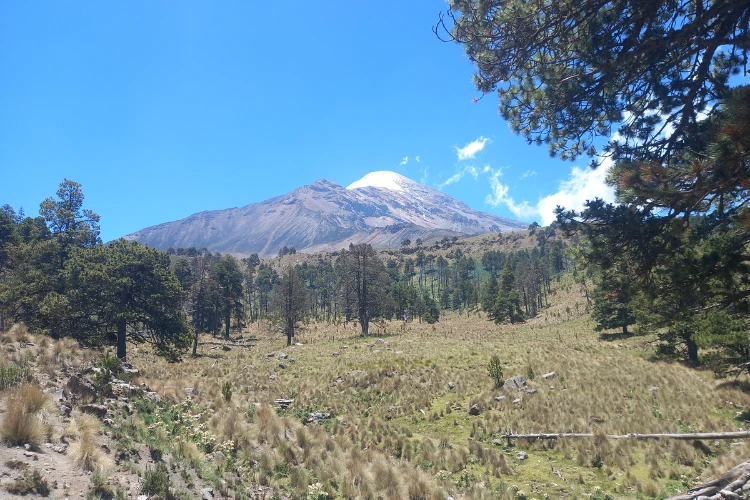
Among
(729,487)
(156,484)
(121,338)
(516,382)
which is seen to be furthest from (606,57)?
(121,338)

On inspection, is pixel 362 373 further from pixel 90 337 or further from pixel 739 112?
pixel 739 112

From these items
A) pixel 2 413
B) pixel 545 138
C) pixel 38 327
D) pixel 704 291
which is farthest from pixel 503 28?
pixel 38 327

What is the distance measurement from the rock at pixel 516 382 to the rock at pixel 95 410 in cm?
1536

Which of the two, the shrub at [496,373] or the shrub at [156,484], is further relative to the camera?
the shrub at [496,373]

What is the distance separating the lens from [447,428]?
1352cm

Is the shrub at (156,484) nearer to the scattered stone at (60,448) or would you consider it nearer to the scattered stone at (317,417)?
the scattered stone at (60,448)

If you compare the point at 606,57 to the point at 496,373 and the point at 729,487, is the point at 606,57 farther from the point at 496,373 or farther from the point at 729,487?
the point at 496,373

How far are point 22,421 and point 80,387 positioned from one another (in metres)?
3.64

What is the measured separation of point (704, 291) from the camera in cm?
671

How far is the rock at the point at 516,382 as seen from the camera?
16672 millimetres

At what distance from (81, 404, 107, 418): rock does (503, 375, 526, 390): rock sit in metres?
15.4

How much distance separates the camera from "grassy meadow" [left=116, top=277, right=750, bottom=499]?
319 inches

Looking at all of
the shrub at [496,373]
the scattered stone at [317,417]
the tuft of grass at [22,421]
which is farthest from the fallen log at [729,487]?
the shrub at [496,373]

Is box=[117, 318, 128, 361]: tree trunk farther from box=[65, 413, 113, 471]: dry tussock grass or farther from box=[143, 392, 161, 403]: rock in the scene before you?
box=[65, 413, 113, 471]: dry tussock grass
